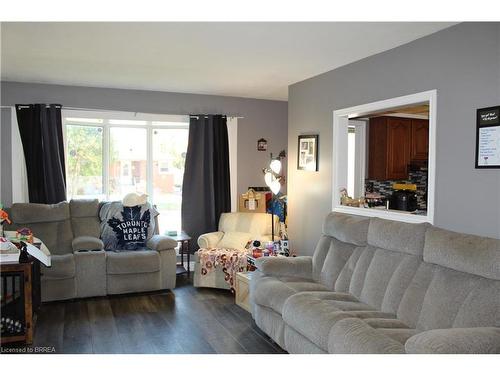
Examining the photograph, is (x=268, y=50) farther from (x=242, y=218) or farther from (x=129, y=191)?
Result: (x=129, y=191)

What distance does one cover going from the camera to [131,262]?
200 inches

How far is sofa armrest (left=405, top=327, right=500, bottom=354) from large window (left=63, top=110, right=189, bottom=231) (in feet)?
15.0

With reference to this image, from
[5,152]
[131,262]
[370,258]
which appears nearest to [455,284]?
[370,258]

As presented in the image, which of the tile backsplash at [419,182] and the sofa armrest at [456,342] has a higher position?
the tile backsplash at [419,182]

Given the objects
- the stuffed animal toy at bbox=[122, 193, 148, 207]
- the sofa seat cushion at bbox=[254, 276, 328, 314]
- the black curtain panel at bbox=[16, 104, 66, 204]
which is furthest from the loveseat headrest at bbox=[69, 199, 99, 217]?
the sofa seat cushion at bbox=[254, 276, 328, 314]

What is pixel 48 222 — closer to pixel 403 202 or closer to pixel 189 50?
pixel 189 50

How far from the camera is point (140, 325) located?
13.5 feet

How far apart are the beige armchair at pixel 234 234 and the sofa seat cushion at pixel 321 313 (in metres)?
2.17

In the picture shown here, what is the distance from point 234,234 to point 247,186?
1096mm

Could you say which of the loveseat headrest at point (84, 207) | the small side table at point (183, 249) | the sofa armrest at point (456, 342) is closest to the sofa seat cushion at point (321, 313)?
Result: the sofa armrest at point (456, 342)

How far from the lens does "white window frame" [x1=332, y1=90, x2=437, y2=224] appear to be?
341cm

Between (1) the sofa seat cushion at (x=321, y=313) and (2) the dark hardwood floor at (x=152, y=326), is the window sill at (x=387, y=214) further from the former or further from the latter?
(2) the dark hardwood floor at (x=152, y=326)

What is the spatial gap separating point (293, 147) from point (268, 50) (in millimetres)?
1727

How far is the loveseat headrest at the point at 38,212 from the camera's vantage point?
5105 mm
